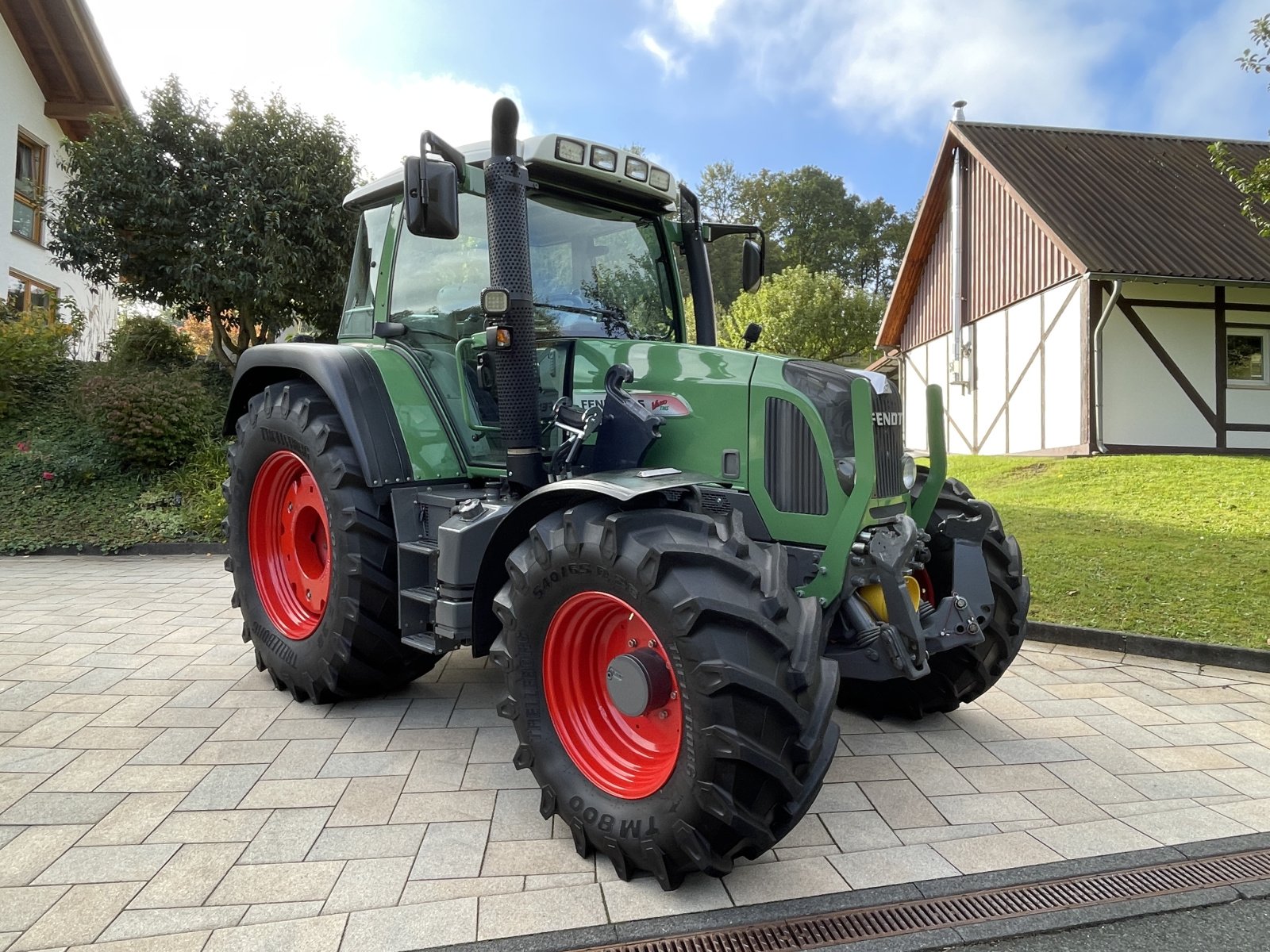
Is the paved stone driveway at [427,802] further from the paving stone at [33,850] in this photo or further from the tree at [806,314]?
the tree at [806,314]

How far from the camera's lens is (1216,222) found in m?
14.1

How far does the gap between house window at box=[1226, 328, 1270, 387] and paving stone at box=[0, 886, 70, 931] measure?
53.3ft

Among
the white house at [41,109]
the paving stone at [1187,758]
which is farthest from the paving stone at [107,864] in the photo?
the white house at [41,109]

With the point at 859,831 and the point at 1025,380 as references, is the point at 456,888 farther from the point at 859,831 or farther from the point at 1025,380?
the point at 1025,380

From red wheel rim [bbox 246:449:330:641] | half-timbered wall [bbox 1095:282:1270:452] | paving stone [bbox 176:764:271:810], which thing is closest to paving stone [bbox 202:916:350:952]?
paving stone [bbox 176:764:271:810]

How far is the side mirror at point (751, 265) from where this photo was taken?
4.16 meters

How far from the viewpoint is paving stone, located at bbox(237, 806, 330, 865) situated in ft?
8.61

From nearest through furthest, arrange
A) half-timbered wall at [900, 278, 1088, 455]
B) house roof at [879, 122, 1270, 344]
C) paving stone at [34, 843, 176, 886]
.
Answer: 1. paving stone at [34, 843, 176, 886]
2. house roof at [879, 122, 1270, 344]
3. half-timbered wall at [900, 278, 1088, 455]

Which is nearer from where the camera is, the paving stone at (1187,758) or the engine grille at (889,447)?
the engine grille at (889,447)

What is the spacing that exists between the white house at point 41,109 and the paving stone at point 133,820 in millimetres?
13288

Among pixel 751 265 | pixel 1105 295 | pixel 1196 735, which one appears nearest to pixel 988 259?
pixel 1105 295

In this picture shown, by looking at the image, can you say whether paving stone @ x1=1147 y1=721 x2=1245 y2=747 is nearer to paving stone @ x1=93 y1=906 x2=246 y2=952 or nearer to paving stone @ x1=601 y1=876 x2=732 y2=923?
paving stone @ x1=601 y1=876 x2=732 y2=923

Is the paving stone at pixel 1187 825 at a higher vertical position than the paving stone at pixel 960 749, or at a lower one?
lower

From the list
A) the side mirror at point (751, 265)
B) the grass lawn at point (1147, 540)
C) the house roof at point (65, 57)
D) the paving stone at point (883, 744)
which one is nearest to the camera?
the paving stone at point (883, 744)
